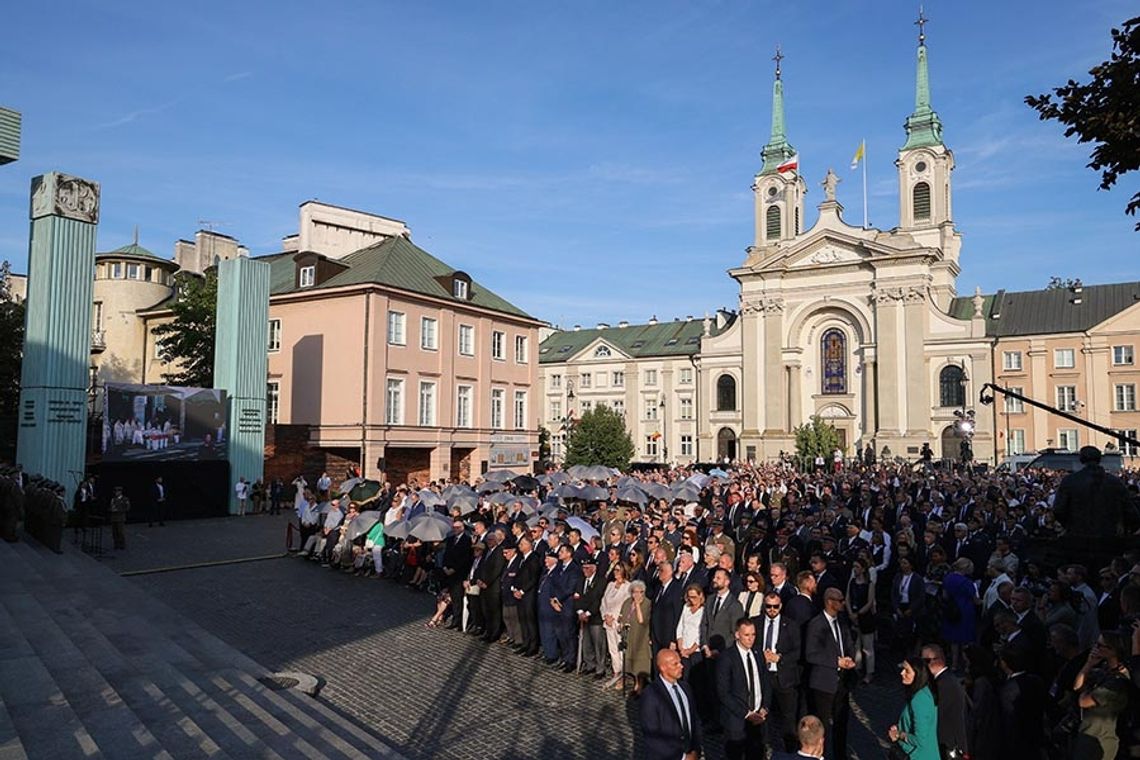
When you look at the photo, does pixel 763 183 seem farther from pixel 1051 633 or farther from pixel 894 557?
pixel 1051 633

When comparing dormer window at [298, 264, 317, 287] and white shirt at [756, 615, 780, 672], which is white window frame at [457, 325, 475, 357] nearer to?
dormer window at [298, 264, 317, 287]

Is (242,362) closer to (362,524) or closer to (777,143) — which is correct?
(362,524)

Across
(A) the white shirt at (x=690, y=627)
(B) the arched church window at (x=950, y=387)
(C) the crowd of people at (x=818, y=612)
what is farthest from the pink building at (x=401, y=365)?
(B) the arched church window at (x=950, y=387)

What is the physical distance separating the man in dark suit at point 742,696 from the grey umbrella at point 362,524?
12.1 meters

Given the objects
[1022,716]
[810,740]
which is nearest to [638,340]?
[1022,716]

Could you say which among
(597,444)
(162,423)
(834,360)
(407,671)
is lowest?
(407,671)

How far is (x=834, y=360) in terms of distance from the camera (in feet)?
216

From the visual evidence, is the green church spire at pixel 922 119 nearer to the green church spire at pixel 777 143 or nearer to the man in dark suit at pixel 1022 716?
the green church spire at pixel 777 143

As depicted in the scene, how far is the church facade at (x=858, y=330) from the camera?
6022 cm

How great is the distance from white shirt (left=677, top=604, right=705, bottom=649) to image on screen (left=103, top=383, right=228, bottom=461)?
23221 millimetres

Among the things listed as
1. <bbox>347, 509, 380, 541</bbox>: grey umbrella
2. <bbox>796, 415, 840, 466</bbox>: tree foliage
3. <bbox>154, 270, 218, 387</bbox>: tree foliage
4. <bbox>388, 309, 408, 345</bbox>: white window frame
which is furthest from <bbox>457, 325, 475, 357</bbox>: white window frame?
<bbox>796, 415, 840, 466</bbox>: tree foliage

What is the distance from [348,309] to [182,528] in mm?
14329

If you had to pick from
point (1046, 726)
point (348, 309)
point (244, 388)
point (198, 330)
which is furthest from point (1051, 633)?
point (198, 330)

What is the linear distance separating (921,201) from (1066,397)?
61.8 feet
